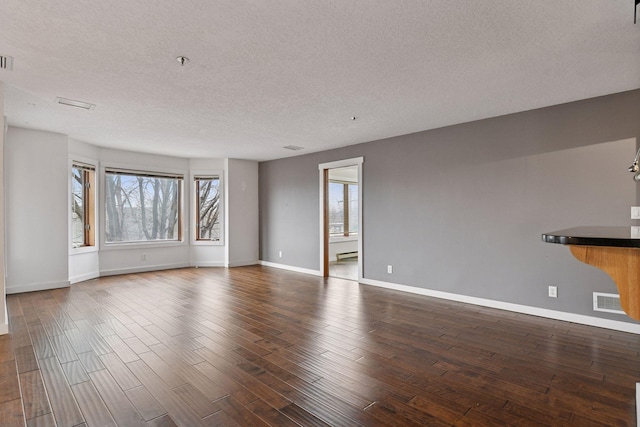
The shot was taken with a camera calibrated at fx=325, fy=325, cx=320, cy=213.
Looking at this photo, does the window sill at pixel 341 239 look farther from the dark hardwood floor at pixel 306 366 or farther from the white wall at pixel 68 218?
the dark hardwood floor at pixel 306 366

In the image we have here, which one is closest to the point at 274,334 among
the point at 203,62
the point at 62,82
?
the point at 203,62

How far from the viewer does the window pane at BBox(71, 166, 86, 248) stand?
5703 millimetres

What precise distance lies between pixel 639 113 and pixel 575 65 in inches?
46.7

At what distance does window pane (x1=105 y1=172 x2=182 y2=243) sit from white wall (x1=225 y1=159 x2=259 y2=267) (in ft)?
3.80

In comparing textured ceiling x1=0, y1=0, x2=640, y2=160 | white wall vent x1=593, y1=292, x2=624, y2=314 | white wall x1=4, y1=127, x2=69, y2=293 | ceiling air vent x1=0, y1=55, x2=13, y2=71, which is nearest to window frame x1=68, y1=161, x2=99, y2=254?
white wall x1=4, y1=127, x2=69, y2=293

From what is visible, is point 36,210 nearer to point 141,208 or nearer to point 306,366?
point 141,208

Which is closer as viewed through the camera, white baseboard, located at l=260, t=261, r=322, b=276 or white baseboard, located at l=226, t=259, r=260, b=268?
white baseboard, located at l=260, t=261, r=322, b=276

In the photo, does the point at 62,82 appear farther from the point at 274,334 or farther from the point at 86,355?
the point at 274,334

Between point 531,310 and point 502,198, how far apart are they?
1.38 metres

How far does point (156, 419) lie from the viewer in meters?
1.88

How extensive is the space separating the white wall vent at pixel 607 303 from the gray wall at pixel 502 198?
59 mm

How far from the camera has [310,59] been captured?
267 centimetres

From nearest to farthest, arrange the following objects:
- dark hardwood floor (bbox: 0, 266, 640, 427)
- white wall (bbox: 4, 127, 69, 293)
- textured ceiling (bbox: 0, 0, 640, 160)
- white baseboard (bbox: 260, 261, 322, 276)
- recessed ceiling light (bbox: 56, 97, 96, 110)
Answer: dark hardwood floor (bbox: 0, 266, 640, 427)
textured ceiling (bbox: 0, 0, 640, 160)
recessed ceiling light (bbox: 56, 97, 96, 110)
white wall (bbox: 4, 127, 69, 293)
white baseboard (bbox: 260, 261, 322, 276)

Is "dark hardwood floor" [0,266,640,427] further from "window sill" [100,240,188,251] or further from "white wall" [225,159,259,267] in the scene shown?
"white wall" [225,159,259,267]
